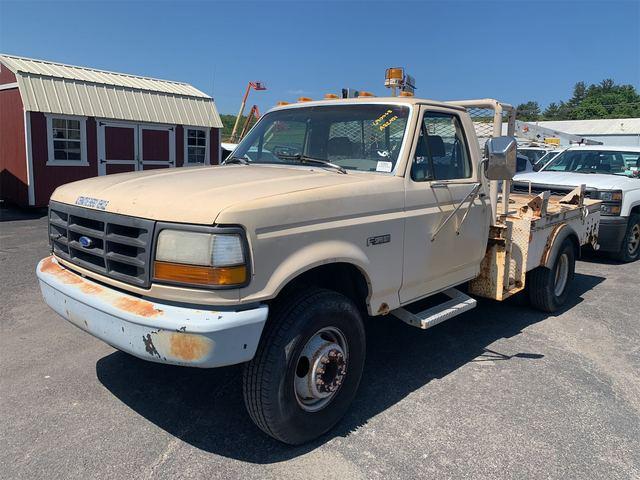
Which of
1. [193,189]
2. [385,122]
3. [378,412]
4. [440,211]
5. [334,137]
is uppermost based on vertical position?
[385,122]

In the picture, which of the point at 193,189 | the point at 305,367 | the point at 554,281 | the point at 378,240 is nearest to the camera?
the point at 193,189

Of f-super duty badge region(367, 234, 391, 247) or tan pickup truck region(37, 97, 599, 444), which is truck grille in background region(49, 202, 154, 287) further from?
f-super duty badge region(367, 234, 391, 247)

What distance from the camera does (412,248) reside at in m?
3.70

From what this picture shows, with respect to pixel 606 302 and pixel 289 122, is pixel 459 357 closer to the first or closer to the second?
pixel 289 122

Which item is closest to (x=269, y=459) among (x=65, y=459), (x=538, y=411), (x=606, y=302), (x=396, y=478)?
(x=396, y=478)

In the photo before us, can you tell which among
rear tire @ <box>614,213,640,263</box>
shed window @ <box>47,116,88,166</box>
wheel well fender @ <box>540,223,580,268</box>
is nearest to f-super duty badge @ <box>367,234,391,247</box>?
wheel well fender @ <box>540,223,580,268</box>

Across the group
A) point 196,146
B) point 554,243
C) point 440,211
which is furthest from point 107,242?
point 196,146

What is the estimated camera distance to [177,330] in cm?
261

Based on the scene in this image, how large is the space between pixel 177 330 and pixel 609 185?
791 cm

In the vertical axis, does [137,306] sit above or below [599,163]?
below

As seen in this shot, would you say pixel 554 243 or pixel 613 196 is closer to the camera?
pixel 554 243

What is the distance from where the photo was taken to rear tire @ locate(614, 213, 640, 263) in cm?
866

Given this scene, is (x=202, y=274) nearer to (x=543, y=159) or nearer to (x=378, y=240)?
(x=378, y=240)

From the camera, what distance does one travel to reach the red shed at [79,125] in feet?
43.8
